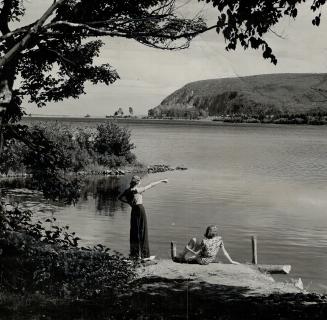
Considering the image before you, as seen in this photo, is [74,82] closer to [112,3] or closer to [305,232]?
[112,3]

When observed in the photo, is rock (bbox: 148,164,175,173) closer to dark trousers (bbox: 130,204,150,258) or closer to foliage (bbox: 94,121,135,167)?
foliage (bbox: 94,121,135,167)

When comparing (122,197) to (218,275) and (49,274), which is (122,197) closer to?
(218,275)

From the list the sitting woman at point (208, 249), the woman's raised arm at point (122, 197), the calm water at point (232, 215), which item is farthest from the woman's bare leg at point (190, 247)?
the calm water at point (232, 215)

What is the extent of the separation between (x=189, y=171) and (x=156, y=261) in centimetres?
4649

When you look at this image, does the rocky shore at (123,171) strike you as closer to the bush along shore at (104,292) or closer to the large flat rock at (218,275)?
the large flat rock at (218,275)

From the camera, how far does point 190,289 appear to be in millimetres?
12656

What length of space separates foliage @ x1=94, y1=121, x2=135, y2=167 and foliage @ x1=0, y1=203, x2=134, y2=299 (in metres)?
45.2

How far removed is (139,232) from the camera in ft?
52.4

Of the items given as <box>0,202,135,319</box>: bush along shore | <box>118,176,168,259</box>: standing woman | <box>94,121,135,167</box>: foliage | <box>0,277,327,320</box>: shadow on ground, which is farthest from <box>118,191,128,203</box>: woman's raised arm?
<box>94,121,135,167</box>: foliage

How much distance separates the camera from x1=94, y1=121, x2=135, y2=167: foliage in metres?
59.0

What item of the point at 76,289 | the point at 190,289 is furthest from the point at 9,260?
the point at 190,289

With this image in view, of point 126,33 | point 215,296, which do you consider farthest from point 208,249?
point 126,33

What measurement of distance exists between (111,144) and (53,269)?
155 ft

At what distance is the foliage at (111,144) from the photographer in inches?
2323
